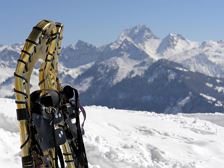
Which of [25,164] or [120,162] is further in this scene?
[120,162]

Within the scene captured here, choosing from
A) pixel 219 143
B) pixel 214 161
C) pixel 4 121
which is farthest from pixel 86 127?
pixel 219 143

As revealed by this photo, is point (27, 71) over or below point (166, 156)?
over

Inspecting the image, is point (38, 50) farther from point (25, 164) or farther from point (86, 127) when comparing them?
point (86, 127)

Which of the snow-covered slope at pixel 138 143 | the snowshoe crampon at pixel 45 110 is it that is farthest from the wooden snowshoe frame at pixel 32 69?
the snow-covered slope at pixel 138 143

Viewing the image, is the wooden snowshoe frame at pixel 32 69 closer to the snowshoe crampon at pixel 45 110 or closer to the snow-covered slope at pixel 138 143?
the snowshoe crampon at pixel 45 110

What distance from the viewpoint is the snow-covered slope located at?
1219 cm

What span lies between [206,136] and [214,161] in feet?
13.1

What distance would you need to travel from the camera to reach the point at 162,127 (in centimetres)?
1844

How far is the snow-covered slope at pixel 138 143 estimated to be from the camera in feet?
40.0

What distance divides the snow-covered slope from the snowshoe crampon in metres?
4.43

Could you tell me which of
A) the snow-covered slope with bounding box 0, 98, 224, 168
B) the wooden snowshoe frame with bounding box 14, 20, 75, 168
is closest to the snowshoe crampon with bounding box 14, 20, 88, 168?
the wooden snowshoe frame with bounding box 14, 20, 75, 168

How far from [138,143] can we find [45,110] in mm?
8561

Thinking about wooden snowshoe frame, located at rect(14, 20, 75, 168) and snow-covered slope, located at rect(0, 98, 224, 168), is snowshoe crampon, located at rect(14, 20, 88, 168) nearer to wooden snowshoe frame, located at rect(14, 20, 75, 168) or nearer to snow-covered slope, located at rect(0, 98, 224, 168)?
wooden snowshoe frame, located at rect(14, 20, 75, 168)

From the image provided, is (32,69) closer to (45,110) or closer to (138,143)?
(45,110)
